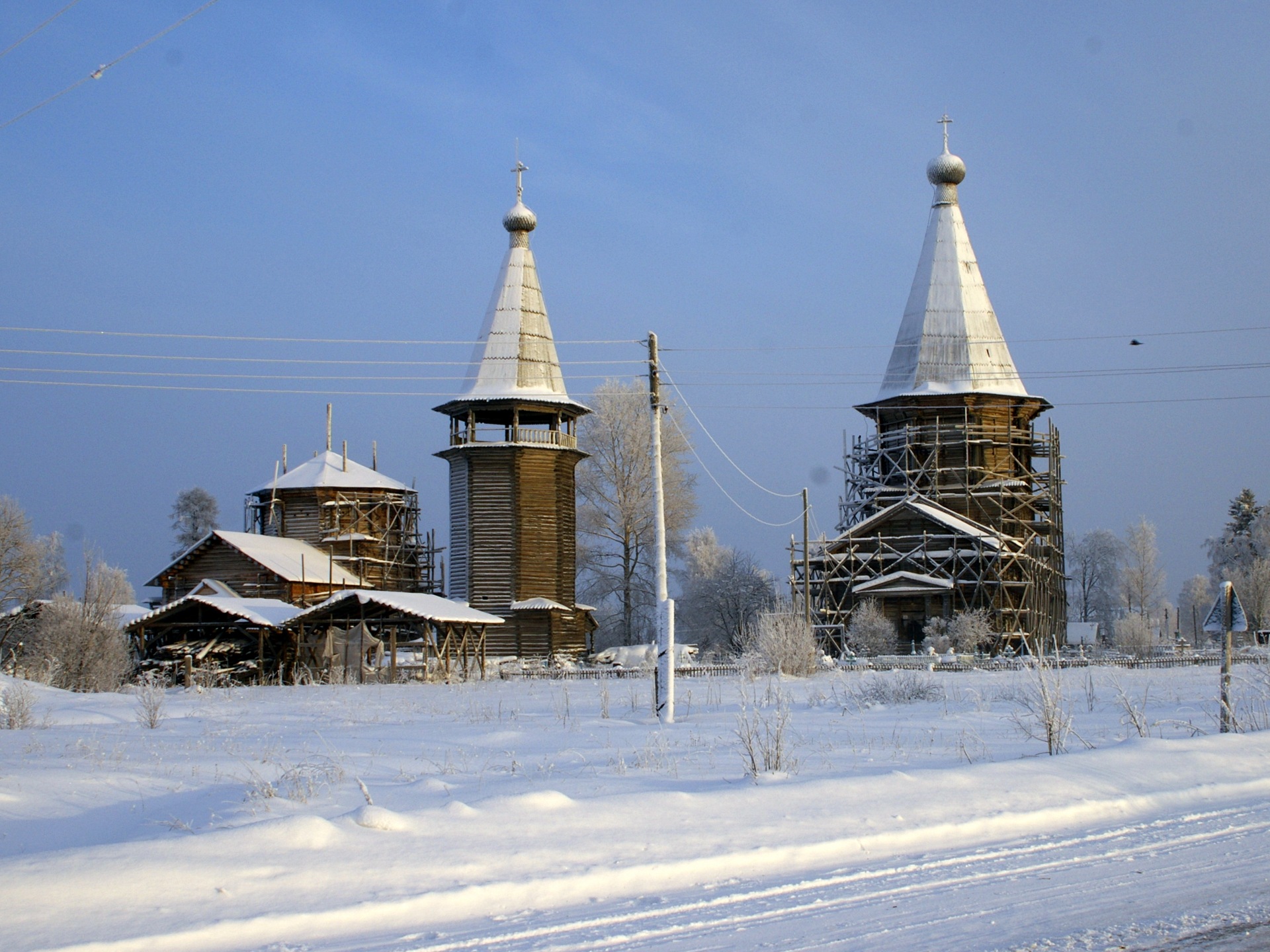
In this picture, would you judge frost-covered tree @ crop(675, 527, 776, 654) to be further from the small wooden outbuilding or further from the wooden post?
the wooden post

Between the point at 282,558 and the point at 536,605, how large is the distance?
8.66 meters

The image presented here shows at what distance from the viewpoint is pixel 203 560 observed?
40.2 meters

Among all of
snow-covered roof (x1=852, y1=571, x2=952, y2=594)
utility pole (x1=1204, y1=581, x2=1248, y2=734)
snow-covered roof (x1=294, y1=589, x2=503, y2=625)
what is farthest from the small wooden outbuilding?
utility pole (x1=1204, y1=581, x2=1248, y2=734)

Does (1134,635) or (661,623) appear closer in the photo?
(661,623)

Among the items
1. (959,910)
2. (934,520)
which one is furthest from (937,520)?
(959,910)

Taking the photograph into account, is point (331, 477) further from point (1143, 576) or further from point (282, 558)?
point (1143, 576)

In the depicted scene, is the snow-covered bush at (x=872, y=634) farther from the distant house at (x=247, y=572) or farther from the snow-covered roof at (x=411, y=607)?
the distant house at (x=247, y=572)

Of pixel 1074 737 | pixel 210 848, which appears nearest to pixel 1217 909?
pixel 210 848

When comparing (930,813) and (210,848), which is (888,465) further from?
(210,848)

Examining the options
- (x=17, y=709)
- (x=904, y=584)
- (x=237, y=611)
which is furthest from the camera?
(x=904, y=584)

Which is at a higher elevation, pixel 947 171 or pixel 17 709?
pixel 947 171

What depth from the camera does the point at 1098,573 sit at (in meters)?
91.0

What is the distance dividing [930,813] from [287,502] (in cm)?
3937

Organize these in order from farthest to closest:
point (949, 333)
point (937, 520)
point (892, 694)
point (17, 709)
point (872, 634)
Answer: point (949, 333) → point (937, 520) → point (872, 634) → point (892, 694) → point (17, 709)
